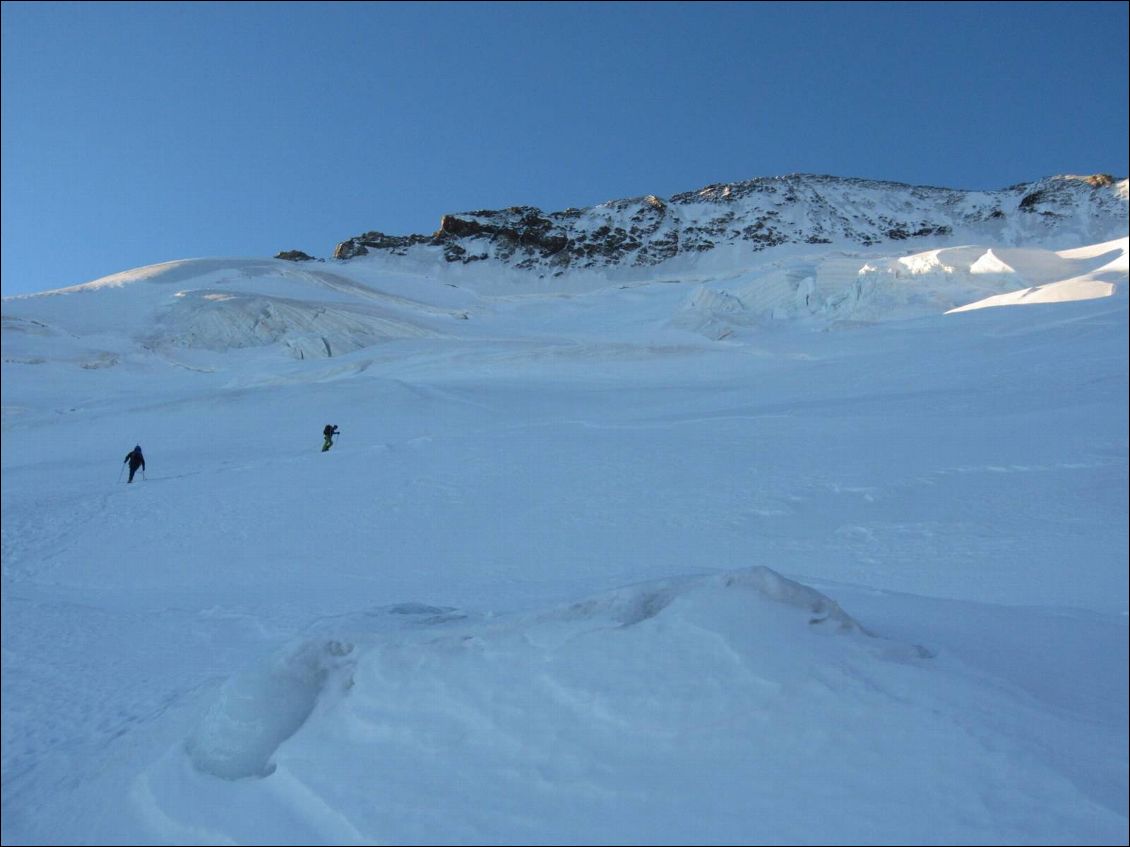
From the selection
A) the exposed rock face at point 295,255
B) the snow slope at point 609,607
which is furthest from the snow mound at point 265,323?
the exposed rock face at point 295,255

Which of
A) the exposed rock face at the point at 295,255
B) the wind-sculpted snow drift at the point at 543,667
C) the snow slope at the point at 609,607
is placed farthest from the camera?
the exposed rock face at the point at 295,255

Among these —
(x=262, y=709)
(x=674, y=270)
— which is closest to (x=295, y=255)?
(x=674, y=270)

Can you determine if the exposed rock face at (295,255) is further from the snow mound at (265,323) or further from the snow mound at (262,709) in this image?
the snow mound at (262,709)

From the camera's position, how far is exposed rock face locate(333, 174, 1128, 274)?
56.9 m

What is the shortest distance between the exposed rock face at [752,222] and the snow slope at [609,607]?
46.1m

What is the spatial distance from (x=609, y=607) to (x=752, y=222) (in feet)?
204

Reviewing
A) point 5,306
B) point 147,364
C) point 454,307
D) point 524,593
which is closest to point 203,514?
point 524,593

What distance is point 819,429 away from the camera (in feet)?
28.4

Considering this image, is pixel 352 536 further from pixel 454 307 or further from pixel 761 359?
pixel 454 307

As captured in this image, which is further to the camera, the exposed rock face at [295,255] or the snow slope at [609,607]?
the exposed rock face at [295,255]

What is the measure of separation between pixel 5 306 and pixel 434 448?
26771 millimetres

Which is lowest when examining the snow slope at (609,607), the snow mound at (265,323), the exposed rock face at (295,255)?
the snow slope at (609,607)

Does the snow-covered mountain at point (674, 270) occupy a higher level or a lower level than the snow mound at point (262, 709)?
higher

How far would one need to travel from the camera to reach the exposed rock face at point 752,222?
56906 millimetres
